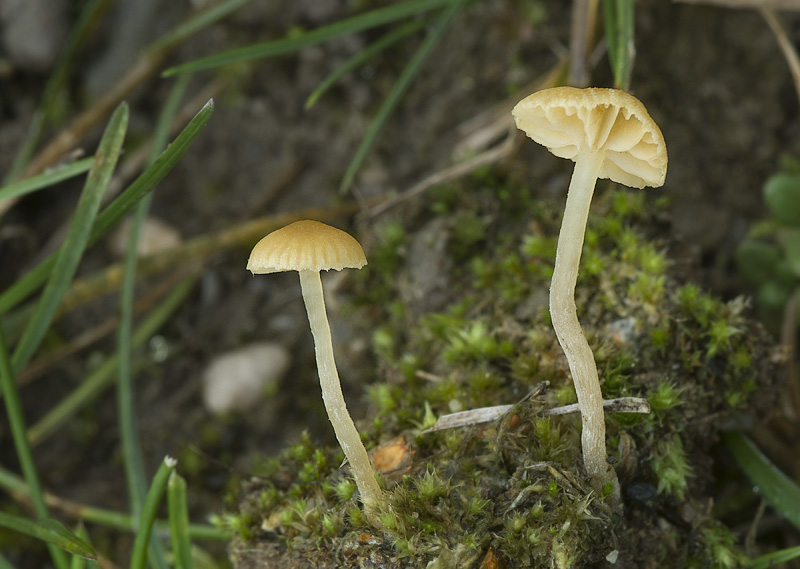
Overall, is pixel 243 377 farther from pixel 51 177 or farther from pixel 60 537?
pixel 60 537

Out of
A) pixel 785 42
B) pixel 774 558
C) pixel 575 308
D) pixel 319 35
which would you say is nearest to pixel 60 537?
pixel 575 308

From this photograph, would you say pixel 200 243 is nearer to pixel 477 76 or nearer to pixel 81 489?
pixel 81 489

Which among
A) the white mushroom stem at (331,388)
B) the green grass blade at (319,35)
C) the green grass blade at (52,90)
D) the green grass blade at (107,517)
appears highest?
the green grass blade at (319,35)

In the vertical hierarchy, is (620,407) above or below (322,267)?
below

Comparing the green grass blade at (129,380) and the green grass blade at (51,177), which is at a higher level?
the green grass blade at (51,177)

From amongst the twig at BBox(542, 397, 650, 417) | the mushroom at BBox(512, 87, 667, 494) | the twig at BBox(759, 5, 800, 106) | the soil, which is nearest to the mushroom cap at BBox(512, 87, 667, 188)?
the mushroom at BBox(512, 87, 667, 494)

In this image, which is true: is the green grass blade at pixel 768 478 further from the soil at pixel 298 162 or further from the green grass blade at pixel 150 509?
the green grass blade at pixel 150 509

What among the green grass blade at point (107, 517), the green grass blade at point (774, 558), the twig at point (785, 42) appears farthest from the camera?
the twig at point (785, 42)

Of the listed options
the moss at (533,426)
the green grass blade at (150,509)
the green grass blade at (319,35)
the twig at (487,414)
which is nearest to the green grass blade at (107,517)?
the moss at (533,426)
